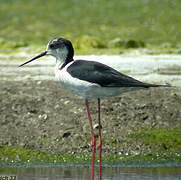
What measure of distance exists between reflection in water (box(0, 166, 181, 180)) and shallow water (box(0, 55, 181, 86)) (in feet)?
14.6

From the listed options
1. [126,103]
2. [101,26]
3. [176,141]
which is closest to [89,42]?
[101,26]

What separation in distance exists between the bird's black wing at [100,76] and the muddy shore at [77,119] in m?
1.85

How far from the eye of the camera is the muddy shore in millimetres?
9945

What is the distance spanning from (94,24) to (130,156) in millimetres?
16861

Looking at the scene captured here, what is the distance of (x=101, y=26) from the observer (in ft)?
84.2

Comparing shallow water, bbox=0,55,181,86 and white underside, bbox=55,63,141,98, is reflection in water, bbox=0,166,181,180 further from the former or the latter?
shallow water, bbox=0,55,181,86

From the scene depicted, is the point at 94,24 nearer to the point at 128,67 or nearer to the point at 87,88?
the point at 128,67

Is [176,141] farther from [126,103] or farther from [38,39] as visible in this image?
[38,39]

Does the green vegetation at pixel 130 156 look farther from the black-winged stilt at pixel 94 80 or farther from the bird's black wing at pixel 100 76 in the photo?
the bird's black wing at pixel 100 76

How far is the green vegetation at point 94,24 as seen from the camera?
20.3 meters

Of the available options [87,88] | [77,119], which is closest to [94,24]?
[77,119]

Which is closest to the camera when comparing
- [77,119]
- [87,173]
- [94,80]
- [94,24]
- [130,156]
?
[94,80]

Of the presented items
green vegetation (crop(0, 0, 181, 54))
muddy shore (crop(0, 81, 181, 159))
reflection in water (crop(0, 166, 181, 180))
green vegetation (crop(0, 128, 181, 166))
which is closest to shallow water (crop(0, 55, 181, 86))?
green vegetation (crop(0, 0, 181, 54))

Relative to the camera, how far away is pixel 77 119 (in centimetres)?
1069
